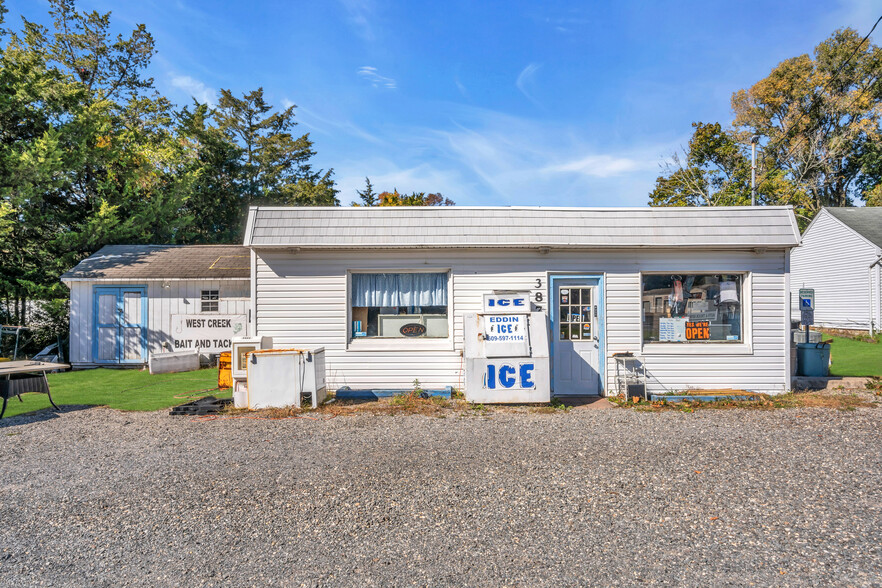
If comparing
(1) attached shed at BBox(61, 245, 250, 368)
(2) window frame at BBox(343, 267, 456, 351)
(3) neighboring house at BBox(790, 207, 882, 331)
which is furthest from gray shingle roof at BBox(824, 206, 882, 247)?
(1) attached shed at BBox(61, 245, 250, 368)

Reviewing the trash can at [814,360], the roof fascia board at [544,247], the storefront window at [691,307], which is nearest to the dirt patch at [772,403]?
the trash can at [814,360]

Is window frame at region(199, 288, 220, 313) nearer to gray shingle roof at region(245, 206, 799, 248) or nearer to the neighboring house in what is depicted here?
gray shingle roof at region(245, 206, 799, 248)

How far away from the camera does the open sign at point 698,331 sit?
28.2 ft

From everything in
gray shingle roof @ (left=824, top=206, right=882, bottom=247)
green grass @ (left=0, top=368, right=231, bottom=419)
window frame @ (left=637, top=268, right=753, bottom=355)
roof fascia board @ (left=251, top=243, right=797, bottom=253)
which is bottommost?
green grass @ (left=0, top=368, right=231, bottom=419)

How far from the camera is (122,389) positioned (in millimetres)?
9547

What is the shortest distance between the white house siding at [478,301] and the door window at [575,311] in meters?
0.32

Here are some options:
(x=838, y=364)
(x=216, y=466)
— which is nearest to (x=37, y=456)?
(x=216, y=466)

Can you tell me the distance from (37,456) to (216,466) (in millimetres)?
2294

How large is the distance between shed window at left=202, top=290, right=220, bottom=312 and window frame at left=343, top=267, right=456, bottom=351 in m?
6.01

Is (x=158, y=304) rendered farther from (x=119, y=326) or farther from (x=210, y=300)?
(x=210, y=300)

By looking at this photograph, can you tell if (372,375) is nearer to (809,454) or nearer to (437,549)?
(437,549)

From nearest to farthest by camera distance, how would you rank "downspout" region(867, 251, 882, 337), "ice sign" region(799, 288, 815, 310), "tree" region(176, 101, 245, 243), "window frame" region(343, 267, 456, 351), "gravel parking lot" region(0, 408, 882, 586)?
"gravel parking lot" region(0, 408, 882, 586) → "window frame" region(343, 267, 456, 351) → "ice sign" region(799, 288, 815, 310) → "downspout" region(867, 251, 882, 337) → "tree" region(176, 101, 245, 243)

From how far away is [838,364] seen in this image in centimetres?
1216

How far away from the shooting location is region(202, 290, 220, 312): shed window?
12.7m
